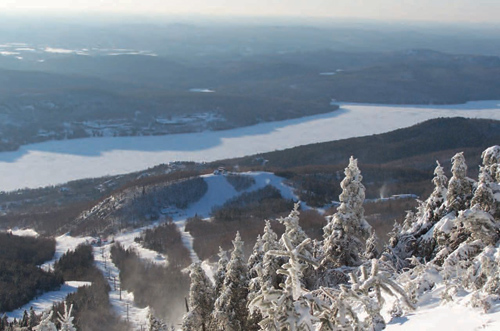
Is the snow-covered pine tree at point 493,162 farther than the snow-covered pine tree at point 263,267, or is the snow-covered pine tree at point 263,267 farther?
the snow-covered pine tree at point 263,267

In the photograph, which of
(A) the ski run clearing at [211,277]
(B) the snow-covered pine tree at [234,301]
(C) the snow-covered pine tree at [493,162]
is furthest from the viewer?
(B) the snow-covered pine tree at [234,301]

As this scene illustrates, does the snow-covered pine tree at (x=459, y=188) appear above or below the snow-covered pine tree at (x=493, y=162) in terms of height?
below

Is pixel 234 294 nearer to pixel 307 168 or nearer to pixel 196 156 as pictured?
pixel 307 168

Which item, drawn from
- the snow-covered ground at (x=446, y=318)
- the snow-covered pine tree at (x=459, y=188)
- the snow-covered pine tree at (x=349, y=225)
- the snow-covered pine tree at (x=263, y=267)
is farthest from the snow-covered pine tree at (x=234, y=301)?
the snow-covered ground at (x=446, y=318)

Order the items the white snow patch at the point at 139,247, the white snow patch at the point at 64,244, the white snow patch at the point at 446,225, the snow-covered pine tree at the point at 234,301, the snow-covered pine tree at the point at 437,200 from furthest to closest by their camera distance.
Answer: the white snow patch at the point at 64,244 < the white snow patch at the point at 139,247 < the snow-covered pine tree at the point at 234,301 < the snow-covered pine tree at the point at 437,200 < the white snow patch at the point at 446,225

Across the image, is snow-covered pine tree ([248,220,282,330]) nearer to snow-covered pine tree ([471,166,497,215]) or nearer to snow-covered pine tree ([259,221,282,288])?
snow-covered pine tree ([259,221,282,288])

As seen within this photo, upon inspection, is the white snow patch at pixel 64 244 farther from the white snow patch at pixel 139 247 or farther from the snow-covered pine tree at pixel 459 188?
the snow-covered pine tree at pixel 459 188

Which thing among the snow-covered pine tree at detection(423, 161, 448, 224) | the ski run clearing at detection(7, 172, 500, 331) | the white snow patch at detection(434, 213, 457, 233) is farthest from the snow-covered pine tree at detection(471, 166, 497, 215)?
the snow-covered pine tree at detection(423, 161, 448, 224)
